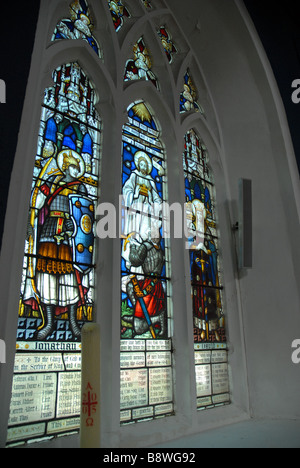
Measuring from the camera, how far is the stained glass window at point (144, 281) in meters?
2.52

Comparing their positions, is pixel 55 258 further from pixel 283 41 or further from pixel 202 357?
pixel 283 41

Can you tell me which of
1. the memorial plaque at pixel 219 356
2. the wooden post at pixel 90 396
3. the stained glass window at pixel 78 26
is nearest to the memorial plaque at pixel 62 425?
the wooden post at pixel 90 396

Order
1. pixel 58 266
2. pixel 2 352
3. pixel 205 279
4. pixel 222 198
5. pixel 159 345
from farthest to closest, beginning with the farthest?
1. pixel 222 198
2. pixel 205 279
3. pixel 159 345
4. pixel 58 266
5. pixel 2 352

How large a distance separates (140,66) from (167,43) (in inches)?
26.4

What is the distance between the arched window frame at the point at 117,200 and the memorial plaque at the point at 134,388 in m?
0.15

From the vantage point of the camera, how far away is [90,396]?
1.27 meters

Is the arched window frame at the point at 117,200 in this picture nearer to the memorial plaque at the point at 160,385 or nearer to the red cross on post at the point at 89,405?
the memorial plaque at the point at 160,385

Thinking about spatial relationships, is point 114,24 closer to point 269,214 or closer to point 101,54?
point 101,54

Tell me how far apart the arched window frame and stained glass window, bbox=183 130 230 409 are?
0.09 m

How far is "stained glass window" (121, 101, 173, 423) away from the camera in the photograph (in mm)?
2516

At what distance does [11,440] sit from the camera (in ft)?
6.02

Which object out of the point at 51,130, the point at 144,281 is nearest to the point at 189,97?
the point at 51,130

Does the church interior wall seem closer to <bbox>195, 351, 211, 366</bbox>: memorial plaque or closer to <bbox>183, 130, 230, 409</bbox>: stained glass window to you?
<bbox>183, 130, 230, 409</bbox>: stained glass window

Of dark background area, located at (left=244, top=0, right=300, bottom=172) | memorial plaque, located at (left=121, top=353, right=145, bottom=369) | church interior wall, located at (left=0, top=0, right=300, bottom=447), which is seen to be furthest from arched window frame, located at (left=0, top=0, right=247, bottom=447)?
dark background area, located at (left=244, top=0, right=300, bottom=172)
